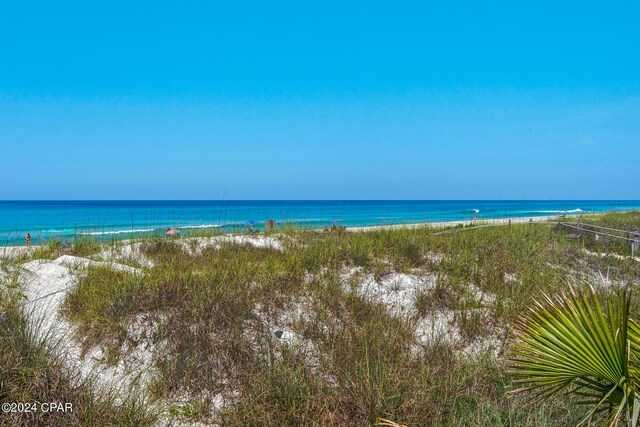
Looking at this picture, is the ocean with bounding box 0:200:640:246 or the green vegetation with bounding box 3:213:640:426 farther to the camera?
the ocean with bounding box 0:200:640:246

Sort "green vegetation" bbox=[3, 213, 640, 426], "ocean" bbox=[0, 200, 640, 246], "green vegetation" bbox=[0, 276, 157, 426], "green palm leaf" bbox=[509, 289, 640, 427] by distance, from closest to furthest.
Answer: "green palm leaf" bbox=[509, 289, 640, 427] → "green vegetation" bbox=[0, 276, 157, 426] → "green vegetation" bbox=[3, 213, 640, 426] → "ocean" bbox=[0, 200, 640, 246]

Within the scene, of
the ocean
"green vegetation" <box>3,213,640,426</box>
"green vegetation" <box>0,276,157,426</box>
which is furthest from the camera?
the ocean

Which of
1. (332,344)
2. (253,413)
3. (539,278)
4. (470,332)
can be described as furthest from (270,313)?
(539,278)

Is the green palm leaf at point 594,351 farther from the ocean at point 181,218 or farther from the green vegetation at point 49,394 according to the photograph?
the ocean at point 181,218

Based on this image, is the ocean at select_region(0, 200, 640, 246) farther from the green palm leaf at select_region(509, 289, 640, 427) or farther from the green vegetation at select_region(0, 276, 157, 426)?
the green palm leaf at select_region(509, 289, 640, 427)

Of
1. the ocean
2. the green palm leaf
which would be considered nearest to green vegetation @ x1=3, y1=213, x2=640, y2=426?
the green palm leaf

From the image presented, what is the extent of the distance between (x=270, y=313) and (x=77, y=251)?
16.2ft

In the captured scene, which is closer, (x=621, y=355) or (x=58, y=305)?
(x=621, y=355)

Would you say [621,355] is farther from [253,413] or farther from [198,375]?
[198,375]

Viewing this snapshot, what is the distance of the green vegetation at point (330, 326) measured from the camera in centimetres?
411

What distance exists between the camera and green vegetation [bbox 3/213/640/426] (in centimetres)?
411

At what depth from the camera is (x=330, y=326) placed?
19.1 feet

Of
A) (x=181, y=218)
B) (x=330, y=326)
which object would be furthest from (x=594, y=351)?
(x=181, y=218)

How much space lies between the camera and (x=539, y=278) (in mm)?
7777
